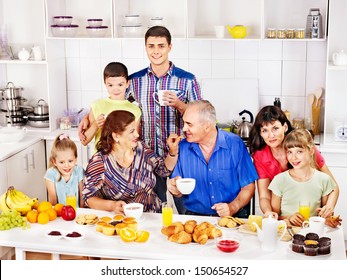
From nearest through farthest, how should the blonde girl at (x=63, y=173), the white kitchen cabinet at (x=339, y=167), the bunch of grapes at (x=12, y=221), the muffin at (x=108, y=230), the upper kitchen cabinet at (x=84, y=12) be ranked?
1. the muffin at (x=108, y=230)
2. the bunch of grapes at (x=12, y=221)
3. the blonde girl at (x=63, y=173)
4. the white kitchen cabinet at (x=339, y=167)
5. the upper kitchen cabinet at (x=84, y=12)

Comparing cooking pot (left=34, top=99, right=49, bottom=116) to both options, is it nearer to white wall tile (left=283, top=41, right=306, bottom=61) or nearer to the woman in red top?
white wall tile (left=283, top=41, right=306, bottom=61)

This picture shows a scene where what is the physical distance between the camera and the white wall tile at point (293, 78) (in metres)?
5.46

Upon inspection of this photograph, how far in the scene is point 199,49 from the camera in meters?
5.62

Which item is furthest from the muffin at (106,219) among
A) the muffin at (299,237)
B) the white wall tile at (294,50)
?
the white wall tile at (294,50)

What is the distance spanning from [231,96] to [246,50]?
1.32 ft

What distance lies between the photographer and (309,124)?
17.9ft

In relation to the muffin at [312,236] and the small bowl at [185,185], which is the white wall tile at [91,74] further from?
the muffin at [312,236]

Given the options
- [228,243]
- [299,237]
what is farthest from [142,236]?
[299,237]

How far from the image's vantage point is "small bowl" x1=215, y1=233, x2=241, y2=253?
313 centimetres

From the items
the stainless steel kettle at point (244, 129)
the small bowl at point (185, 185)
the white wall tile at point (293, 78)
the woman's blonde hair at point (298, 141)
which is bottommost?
the small bowl at point (185, 185)

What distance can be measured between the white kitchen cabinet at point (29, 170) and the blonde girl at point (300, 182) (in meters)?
2.30

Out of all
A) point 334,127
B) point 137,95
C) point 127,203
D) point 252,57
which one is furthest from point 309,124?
point 127,203

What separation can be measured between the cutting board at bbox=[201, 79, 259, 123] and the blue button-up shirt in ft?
5.32

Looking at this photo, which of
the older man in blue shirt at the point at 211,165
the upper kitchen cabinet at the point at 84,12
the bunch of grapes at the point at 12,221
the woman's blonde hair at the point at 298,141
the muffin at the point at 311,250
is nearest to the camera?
the muffin at the point at 311,250
